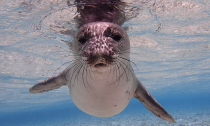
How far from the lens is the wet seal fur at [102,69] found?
7.72ft

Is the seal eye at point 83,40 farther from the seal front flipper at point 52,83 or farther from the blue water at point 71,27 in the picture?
the blue water at point 71,27

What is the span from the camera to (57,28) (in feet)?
25.8

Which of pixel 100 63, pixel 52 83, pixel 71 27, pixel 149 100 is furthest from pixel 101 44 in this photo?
pixel 71 27

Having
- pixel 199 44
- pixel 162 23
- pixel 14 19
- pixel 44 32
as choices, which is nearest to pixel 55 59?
pixel 44 32

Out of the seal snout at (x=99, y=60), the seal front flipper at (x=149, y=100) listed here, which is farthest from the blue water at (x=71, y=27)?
the seal snout at (x=99, y=60)

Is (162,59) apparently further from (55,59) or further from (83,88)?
(83,88)

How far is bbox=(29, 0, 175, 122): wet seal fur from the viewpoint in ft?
7.72

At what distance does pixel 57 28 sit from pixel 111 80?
5788 mm

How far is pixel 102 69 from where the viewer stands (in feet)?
7.72

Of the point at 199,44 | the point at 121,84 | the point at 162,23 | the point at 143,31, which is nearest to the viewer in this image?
the point at 121,84

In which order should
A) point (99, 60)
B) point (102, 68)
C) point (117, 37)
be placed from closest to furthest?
1. point (99, 60)
2. point (102, 68)
3. point (117, 37)

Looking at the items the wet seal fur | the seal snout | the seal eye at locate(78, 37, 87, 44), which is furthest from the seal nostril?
the seal snout

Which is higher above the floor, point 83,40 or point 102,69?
point 83,40

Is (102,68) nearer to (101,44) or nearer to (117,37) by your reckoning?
(101,44)
